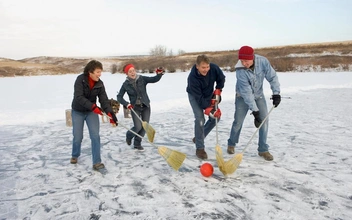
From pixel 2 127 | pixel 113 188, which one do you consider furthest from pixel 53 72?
pixel 113 188

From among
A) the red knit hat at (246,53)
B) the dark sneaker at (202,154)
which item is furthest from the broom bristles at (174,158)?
the red knit hat at (246,53)

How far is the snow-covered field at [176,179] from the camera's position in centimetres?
304

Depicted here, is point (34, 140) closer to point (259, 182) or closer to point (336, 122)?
point (259, 182)

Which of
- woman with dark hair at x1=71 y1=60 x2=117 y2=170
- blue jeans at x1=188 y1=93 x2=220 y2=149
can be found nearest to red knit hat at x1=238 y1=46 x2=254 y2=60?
blue jeans at x1=188 y1=93 x2=220 y2=149

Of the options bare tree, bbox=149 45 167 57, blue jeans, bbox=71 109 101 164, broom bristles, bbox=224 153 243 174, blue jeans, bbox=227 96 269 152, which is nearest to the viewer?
broom bristles, bbox=224 153 243 174

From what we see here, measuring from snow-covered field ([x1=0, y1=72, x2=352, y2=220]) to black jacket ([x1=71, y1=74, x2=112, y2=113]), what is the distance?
0.88 meters

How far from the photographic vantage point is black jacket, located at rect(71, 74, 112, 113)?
3.91 meters

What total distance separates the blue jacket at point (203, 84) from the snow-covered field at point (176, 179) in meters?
0.89

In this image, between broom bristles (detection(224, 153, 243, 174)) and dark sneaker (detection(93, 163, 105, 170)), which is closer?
broom bristles (detection(224, 153, 243, 174))

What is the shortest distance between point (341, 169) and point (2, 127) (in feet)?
22.5

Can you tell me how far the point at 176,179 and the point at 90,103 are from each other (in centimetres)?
144

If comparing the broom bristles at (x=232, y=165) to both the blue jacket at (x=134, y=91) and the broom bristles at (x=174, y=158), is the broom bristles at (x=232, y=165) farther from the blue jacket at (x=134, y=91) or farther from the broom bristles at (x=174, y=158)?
the blue jacket at (x=134, y=91)

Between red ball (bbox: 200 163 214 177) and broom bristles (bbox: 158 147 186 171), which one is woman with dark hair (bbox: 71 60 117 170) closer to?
broom bristles (bbox: 158 147 186 171)

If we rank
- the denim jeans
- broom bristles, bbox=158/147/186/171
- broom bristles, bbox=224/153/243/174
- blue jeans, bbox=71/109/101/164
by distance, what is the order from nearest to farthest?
broom bristles, bbox=224/153/243/174 → broom bristles, bbox=158/147/186/171 → blue jeans, bbox=71/109/101/164 → the denim jeans
